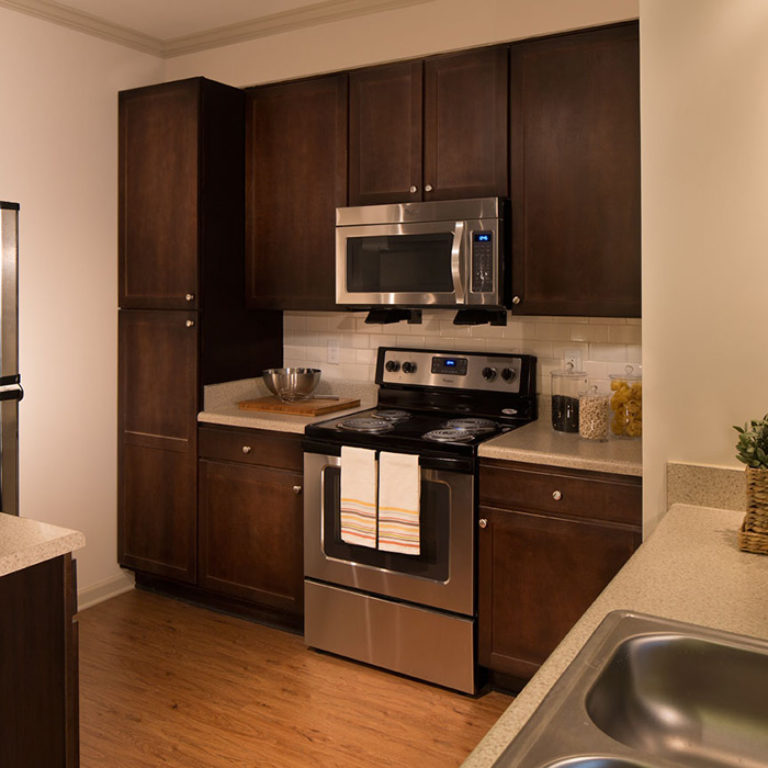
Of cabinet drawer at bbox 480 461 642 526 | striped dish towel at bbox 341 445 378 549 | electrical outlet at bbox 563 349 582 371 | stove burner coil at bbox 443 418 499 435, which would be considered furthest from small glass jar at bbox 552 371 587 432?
striped dish towel at bbox 341 445 378 549

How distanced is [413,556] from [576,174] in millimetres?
1526

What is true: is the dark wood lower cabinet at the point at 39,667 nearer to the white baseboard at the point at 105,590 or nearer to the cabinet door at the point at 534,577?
the cabinet door at the point at 534,577

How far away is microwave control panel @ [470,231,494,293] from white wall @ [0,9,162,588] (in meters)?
1.78

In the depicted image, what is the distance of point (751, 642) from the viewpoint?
124cm

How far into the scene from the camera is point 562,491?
2.74 meters

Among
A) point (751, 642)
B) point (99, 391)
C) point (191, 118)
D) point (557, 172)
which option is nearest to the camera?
point (751, 642)

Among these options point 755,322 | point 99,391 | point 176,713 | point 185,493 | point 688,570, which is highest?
point 755,322

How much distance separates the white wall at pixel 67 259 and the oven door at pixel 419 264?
3.92ft

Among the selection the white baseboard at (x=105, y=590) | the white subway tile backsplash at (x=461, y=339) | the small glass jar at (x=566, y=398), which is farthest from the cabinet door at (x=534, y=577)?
the white baseboard at (x=105, y=590)

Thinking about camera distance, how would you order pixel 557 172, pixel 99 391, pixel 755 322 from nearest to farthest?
pixel 755 322 < pixel 557 172 < pixel 99 391

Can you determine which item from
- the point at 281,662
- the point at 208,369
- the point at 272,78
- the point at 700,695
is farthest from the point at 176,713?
the point at 272,78

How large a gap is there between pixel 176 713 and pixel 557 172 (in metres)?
2.38

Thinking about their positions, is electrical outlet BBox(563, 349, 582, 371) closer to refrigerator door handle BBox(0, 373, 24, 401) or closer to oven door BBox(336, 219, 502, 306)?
oven door BBox(336, 219, 502, 306)

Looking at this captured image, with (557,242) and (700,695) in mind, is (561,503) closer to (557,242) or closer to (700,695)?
(557,242)
